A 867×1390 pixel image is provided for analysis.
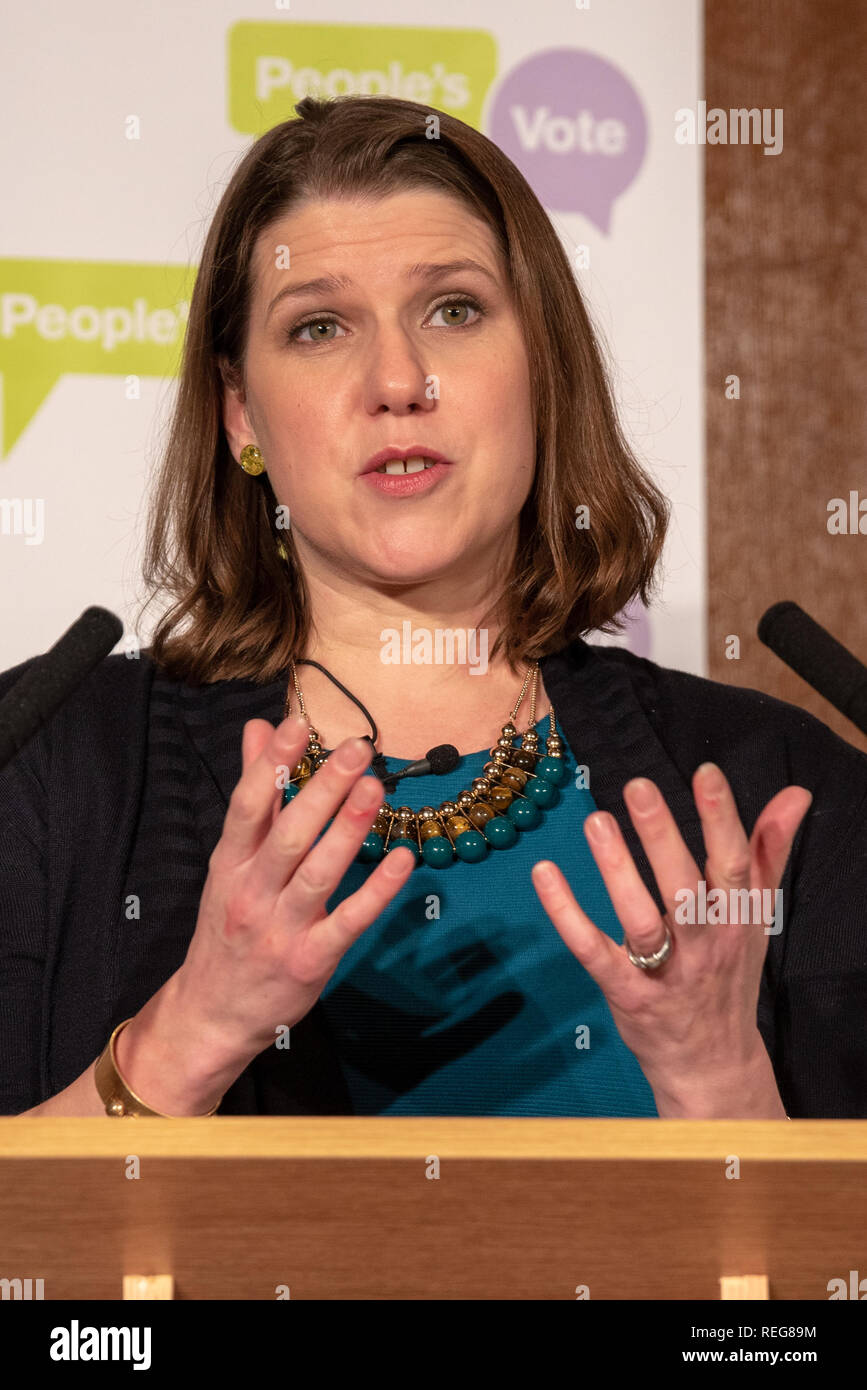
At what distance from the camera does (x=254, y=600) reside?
4.71ft

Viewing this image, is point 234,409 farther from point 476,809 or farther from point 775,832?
point 775,832

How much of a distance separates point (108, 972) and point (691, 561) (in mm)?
831

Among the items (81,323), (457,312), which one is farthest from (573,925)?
(81,323)

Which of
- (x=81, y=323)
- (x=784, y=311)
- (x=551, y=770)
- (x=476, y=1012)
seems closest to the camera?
(x=476, y=1012)

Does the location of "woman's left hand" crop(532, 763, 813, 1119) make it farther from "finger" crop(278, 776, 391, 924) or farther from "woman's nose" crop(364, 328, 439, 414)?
"woman's nose" crop(364, 328, 439, 414)

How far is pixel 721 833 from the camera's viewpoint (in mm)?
775

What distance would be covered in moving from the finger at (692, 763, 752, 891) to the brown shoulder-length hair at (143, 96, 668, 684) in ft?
2.00

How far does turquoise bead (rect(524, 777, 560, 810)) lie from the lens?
128 centimetres

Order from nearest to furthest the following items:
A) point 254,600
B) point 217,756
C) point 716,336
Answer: point 217,756
point 254,600
point 716,336

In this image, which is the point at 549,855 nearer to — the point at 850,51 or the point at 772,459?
the point at 772,459

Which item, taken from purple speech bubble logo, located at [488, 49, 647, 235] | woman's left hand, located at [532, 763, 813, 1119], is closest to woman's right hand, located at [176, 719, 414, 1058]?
woman's left hand, located at [532, 763, 813, 1119]

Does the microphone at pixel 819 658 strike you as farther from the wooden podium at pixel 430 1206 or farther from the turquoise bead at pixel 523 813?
the turquoise bead at pixel 523 813

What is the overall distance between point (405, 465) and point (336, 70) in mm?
630
